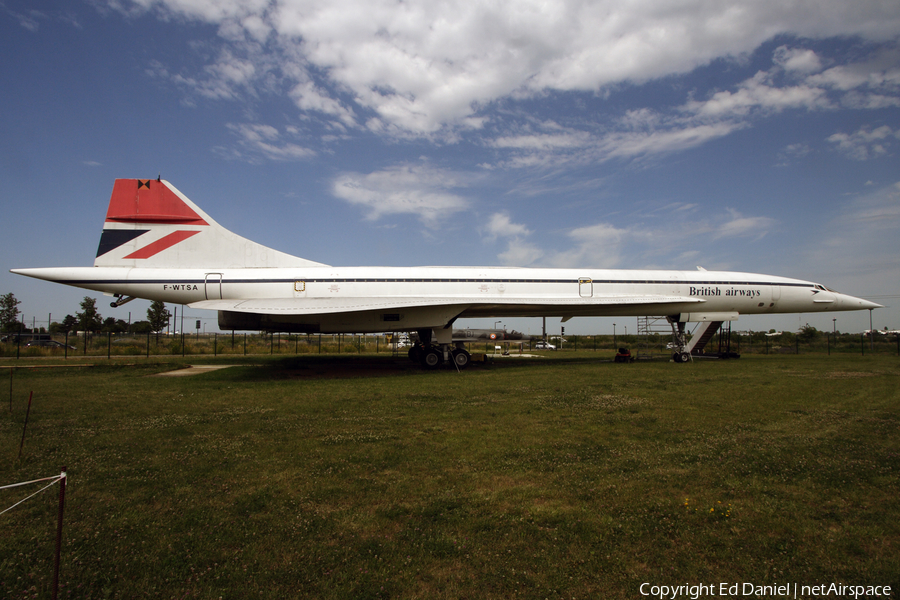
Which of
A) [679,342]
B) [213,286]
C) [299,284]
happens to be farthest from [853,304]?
[213,286]

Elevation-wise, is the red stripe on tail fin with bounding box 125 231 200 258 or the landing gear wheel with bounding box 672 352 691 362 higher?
the red stripe on tail fin with bounding box 125 231 200 258

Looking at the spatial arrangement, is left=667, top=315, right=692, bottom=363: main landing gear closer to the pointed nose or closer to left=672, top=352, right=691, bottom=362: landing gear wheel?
left=672, top=352, right=691, bottom=362: landing gear wheel

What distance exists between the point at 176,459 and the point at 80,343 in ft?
106

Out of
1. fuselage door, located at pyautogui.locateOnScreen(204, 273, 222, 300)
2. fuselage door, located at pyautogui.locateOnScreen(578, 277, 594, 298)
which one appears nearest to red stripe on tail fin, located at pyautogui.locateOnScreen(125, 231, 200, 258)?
fuselage door, located at pyautogui.locateOnScreen(204, 273, 222, 300)

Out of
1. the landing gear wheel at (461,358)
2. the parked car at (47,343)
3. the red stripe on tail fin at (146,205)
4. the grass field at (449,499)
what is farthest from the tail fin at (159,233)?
the parked car at (47,343)

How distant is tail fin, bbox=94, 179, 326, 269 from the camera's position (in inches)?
524

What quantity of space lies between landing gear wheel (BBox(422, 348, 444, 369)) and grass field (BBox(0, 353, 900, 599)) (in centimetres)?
662

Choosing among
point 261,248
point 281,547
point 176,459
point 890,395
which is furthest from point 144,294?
point 890,395

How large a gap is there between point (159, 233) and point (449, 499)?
13736 mm

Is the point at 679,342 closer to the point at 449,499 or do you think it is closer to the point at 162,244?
the point at 449,499

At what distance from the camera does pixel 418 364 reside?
16.0 metres

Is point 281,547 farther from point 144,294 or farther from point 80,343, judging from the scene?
point 80,343

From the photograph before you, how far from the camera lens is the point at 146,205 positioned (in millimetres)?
13484

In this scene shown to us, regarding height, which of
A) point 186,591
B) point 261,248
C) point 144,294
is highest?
point 261,248
